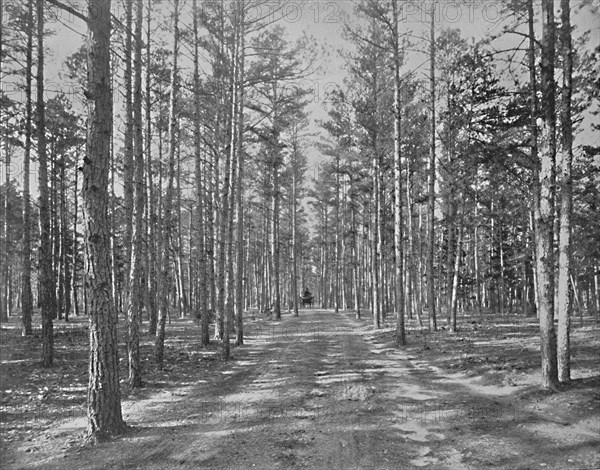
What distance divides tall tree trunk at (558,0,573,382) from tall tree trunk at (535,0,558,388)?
0.54ft

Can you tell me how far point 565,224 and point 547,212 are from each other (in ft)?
1.30

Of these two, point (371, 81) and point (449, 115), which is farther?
point (371, 81)

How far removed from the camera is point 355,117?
2034cm

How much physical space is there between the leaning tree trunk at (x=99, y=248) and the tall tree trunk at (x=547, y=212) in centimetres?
793

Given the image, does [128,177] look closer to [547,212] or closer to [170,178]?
[170,178]

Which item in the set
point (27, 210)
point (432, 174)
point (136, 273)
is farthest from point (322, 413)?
point (27, 210)

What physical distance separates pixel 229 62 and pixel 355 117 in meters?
8.12

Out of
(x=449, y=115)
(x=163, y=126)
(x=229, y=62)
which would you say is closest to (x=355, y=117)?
(x=449, y=115)

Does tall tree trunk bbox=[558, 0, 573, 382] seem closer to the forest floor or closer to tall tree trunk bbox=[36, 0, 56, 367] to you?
the forest floor

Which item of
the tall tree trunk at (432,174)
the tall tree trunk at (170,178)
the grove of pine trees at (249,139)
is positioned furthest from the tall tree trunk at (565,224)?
the tall tree trunk at (170,178)

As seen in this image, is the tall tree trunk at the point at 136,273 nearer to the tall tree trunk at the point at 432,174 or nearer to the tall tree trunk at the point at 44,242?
the tall tree trunk at the point at 44,242

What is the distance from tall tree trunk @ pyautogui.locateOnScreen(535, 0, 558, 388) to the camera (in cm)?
797

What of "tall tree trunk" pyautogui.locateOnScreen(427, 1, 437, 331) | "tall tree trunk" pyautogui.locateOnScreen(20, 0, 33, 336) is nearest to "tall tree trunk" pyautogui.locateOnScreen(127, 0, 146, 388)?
"tall tree trunk" pyautogui.locateOnScreen(20, 0, 33, 336)

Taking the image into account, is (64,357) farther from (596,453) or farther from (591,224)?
(591,224)
